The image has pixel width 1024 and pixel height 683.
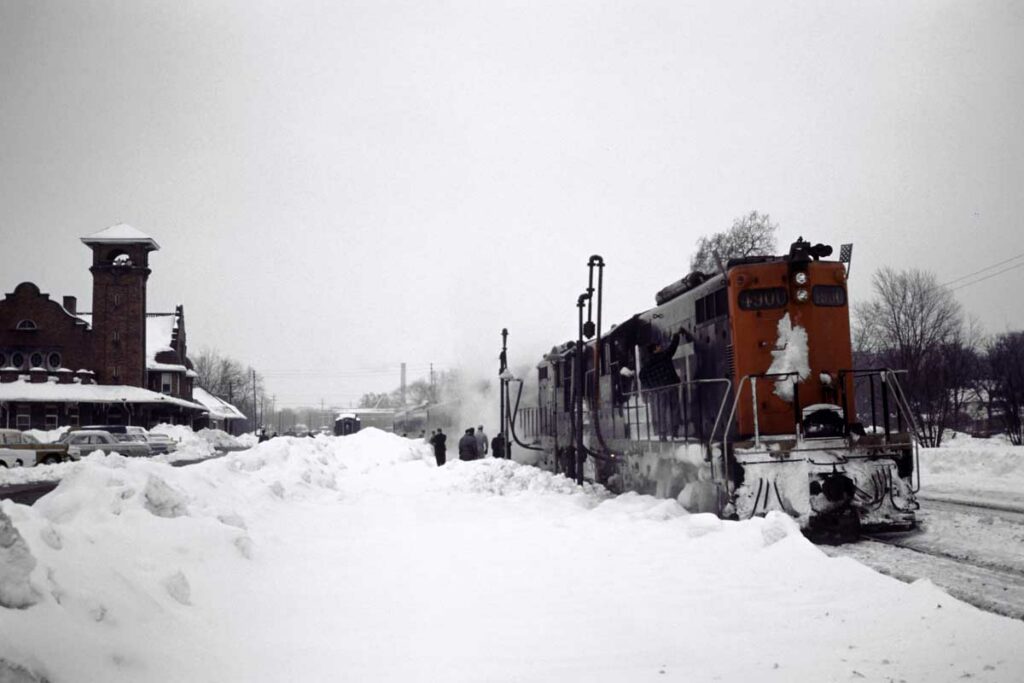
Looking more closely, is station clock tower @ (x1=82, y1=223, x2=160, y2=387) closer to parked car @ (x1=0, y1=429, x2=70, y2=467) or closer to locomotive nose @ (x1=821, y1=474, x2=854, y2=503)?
parked car @ (x1=0, y1=429, x2=70, y2=467)

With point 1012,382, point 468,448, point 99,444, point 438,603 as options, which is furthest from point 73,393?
point 438,603

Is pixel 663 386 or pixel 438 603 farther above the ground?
pixel 663 386

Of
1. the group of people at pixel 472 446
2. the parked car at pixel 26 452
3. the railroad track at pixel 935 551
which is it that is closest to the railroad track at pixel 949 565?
the railroad track at pixel 935 551

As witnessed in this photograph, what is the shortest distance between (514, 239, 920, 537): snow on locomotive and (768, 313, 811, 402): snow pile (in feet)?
0.05

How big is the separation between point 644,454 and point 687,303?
265 centimetres

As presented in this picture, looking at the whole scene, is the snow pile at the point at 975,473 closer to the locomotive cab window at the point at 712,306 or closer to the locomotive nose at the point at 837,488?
the locomotive nose at the point at 837,488

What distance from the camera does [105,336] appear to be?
5641cm

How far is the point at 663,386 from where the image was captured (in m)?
12.6

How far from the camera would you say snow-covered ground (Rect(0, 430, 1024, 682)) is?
448cm

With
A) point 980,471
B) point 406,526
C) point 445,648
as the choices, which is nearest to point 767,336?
point 406,526

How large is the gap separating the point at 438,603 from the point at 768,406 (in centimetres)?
616

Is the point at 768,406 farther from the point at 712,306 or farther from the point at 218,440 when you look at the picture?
the point at 218,440

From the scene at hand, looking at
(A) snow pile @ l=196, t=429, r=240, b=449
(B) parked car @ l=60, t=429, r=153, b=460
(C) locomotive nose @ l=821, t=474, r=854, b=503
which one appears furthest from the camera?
(A) snow pile @ l=196, t=429, r=240, b=449

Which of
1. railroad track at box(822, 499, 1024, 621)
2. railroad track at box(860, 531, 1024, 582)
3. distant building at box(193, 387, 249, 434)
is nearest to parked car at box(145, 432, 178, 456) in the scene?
railroad track at box(860, 531, 1024, 582)
